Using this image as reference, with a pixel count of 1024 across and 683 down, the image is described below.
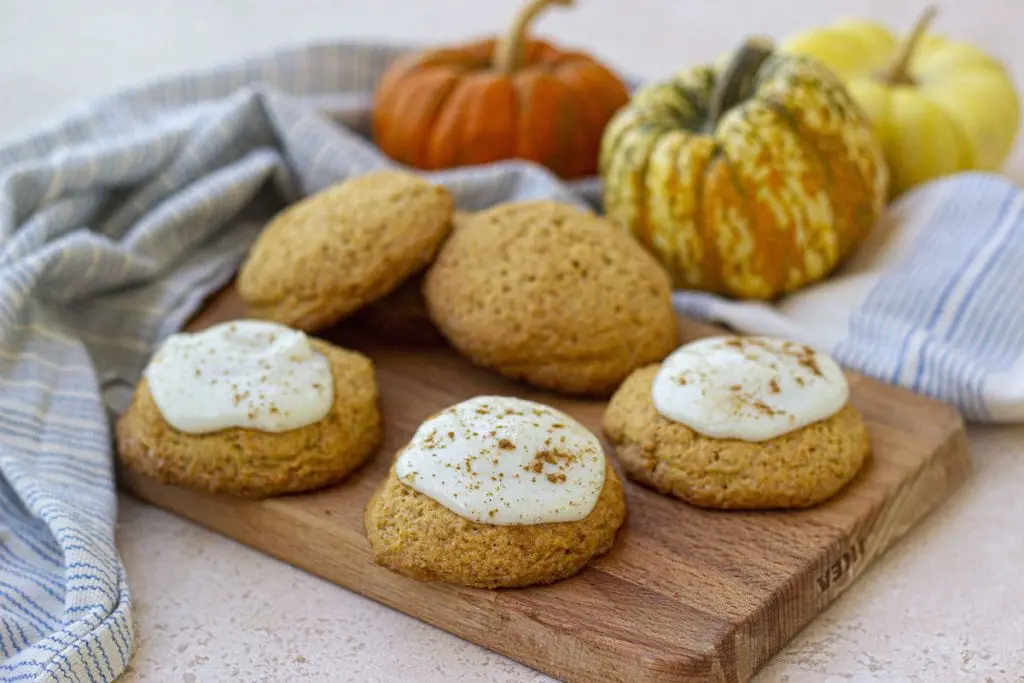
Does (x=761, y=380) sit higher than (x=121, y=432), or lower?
higher

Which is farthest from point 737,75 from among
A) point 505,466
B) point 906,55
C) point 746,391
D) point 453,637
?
point 453,637

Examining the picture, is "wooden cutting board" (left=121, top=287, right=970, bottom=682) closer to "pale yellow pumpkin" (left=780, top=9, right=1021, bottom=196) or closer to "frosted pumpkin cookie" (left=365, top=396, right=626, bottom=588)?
"frosted pumpkin cookie" (left=365, top=396, right=626, bottom=588)

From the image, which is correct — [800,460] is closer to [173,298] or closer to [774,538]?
[774,538]

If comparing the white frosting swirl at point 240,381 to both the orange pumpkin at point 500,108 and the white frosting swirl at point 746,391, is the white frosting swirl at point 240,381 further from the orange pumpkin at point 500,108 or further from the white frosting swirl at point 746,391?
the orange pumpkin at point 500,108

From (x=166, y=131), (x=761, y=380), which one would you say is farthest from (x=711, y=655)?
(x=166, y=131)

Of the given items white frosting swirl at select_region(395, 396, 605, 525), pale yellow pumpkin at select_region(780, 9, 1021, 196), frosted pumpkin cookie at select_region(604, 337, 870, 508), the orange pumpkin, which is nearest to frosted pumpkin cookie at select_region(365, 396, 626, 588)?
white frosting swirl at select_region(395, 396, 605, 525)

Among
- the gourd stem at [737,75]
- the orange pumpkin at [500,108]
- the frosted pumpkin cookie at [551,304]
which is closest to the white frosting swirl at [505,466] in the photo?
the frosted pumpkin cookie at [551,304]
